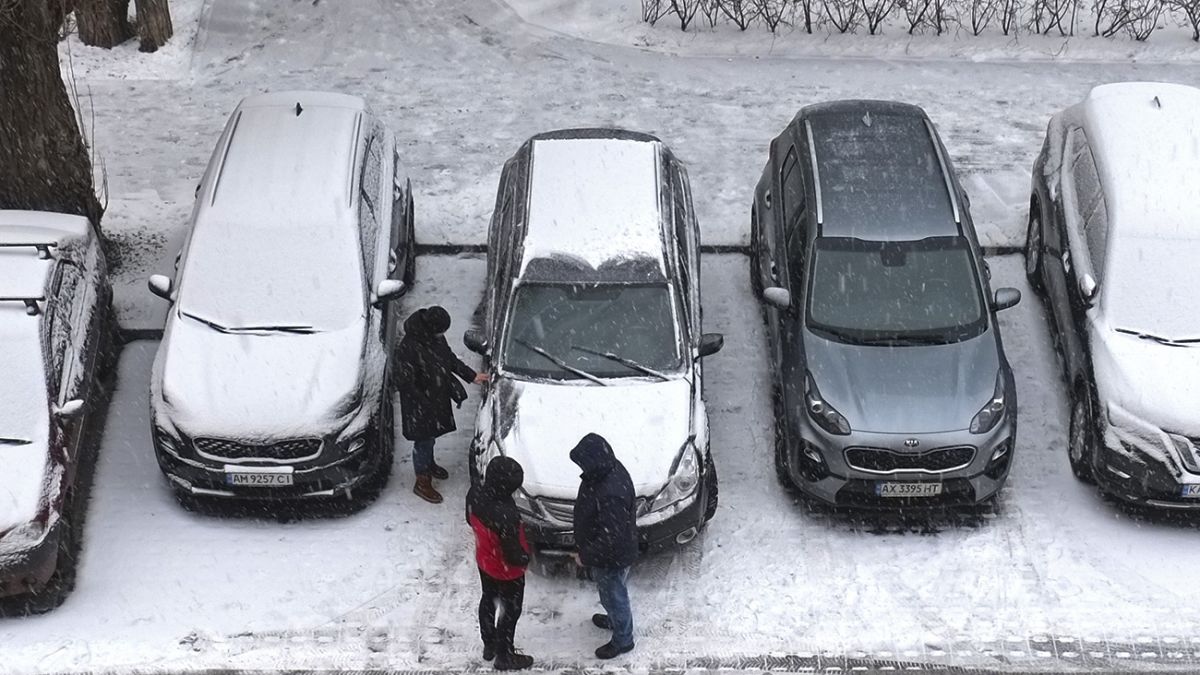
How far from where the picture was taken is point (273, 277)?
1091 centimetres

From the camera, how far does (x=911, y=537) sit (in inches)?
412

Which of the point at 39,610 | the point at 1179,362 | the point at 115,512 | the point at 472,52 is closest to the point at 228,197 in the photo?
the point at 115,512

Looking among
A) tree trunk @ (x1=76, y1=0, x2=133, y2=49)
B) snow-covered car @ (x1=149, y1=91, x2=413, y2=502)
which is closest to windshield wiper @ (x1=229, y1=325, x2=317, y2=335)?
snow-covered car @ (x1=149, y1=91, x2=413, y2=502)

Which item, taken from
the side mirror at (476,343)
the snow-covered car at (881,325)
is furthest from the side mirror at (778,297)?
the side mirror at (476,343)

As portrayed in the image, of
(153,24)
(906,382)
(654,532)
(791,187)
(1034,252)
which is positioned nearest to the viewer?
(654,532)

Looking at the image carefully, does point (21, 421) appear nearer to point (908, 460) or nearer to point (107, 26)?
point (908, 460)

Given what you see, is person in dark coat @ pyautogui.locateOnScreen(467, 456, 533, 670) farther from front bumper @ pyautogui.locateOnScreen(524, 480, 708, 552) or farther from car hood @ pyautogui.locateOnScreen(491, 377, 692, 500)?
car hood @ pyautogui.locateOnScreen(491, 377, 692, 500)

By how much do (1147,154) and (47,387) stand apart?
28.3 ft

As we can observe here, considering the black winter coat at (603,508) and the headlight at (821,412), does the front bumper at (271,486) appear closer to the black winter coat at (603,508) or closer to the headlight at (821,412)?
the black winter coat at (603,508)

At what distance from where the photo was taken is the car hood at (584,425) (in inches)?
380

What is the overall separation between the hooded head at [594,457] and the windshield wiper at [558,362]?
1582 millimetres

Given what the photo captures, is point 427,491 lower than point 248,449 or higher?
lower

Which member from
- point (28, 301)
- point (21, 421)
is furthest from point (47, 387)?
point (28, 301)

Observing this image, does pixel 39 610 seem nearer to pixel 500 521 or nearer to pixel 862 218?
pixel 500 521
